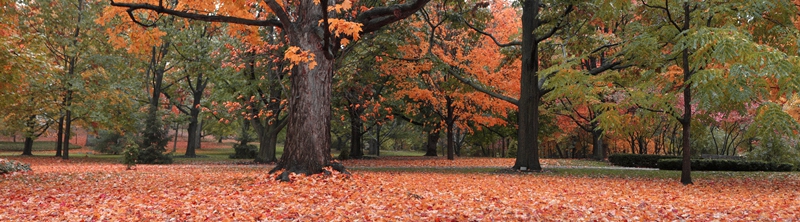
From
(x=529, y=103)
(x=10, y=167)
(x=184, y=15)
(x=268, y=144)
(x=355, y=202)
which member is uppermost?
(x=184, y=15)

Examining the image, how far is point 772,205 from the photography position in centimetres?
691

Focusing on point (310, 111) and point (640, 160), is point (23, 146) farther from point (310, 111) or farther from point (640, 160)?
point (640, 160)

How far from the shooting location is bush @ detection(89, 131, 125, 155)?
105 feet

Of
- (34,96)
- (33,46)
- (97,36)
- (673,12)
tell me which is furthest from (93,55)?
(673,12)

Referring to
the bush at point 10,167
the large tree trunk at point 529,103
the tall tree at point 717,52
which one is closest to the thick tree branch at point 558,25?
the large tree trunk at point 529,103

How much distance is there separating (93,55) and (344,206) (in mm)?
21425

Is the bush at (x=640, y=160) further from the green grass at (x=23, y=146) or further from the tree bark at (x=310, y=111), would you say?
the green grass at (x=23, y=146)

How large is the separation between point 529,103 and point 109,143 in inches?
1176

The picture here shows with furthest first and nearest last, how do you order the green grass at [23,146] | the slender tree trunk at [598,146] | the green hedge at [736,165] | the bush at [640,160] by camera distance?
1. the green grass at [23,146]
2. the slender tree trunk at [598,146]
3. the bush at [640,160]
4. the green hedge at [736,165]

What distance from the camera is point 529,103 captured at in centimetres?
1480

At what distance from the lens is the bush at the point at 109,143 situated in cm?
3188

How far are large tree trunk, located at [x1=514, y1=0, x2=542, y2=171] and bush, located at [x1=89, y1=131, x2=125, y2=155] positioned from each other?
28218 mm

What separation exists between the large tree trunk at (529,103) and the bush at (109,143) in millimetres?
28218

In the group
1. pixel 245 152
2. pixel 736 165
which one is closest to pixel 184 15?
pixel 736 165
